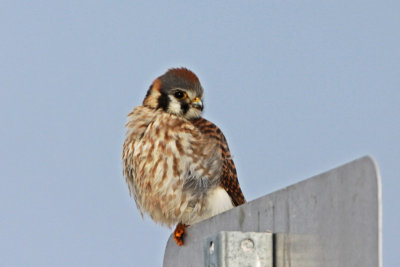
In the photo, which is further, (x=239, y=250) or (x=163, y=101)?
(x=163, y=101)

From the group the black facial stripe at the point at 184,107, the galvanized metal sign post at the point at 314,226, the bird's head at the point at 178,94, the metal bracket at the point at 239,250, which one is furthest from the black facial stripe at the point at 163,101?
the metal bracket at the point at 239,250

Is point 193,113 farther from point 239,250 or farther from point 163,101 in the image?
point 239,250

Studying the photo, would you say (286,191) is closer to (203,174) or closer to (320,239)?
(320,239)

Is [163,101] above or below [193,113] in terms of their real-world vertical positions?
above

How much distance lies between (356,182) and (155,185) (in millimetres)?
2814

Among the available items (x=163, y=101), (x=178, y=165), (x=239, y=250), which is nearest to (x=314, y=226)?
(x=239, y=250)

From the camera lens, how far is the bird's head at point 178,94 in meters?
4.46

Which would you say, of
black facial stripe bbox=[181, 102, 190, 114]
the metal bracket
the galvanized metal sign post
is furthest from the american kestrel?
the metal bracket

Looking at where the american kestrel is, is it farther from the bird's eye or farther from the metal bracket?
the metal bracket

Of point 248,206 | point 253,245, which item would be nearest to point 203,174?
point 248,206

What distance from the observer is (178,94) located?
15.0 ft

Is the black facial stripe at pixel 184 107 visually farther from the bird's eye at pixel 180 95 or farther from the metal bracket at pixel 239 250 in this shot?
the metal bracket at pixel 239 250

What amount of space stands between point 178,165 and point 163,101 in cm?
80

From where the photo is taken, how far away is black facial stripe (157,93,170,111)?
14.7ft
